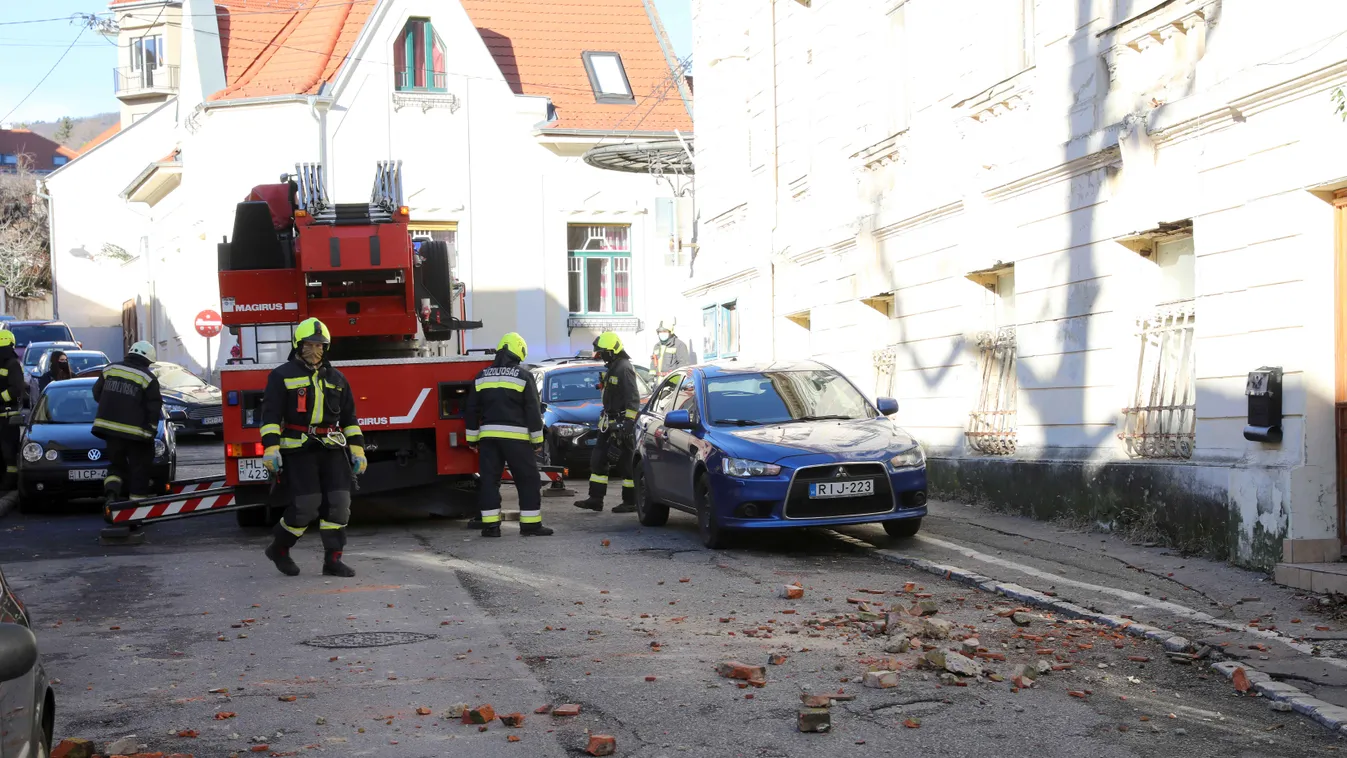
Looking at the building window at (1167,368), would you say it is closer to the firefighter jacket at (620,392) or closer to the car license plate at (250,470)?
the firefighter jacket at (620,392)

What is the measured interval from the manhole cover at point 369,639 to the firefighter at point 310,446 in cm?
260

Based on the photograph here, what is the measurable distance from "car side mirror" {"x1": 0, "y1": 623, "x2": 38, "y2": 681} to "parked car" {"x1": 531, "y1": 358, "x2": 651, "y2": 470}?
16.2m

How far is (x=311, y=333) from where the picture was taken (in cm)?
1109

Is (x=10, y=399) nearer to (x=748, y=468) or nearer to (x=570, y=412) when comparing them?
(x=570, y=412)

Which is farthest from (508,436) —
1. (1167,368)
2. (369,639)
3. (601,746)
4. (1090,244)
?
(601,746)

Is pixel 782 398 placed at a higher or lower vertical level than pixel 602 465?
higher

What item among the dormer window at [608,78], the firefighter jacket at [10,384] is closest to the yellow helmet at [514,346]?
the firefighter jacket at [10,384]

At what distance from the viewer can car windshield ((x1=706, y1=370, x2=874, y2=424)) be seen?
12695 mm

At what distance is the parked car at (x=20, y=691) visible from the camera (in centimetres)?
360

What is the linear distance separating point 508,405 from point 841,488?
3.43 metres

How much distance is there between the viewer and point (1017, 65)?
14852 millimetres

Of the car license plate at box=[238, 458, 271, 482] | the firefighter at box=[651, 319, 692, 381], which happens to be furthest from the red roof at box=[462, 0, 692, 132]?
the car license plate at box=[238, 458, 271, 482]

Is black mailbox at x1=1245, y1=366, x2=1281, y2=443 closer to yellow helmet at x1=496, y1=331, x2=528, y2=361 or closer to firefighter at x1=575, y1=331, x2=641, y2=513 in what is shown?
yellow helmet at x1=496, y1=331, x2=528, y2=361

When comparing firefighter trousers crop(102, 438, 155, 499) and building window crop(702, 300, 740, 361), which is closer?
firefighter trousers crop(102, 438, 155, 499)
